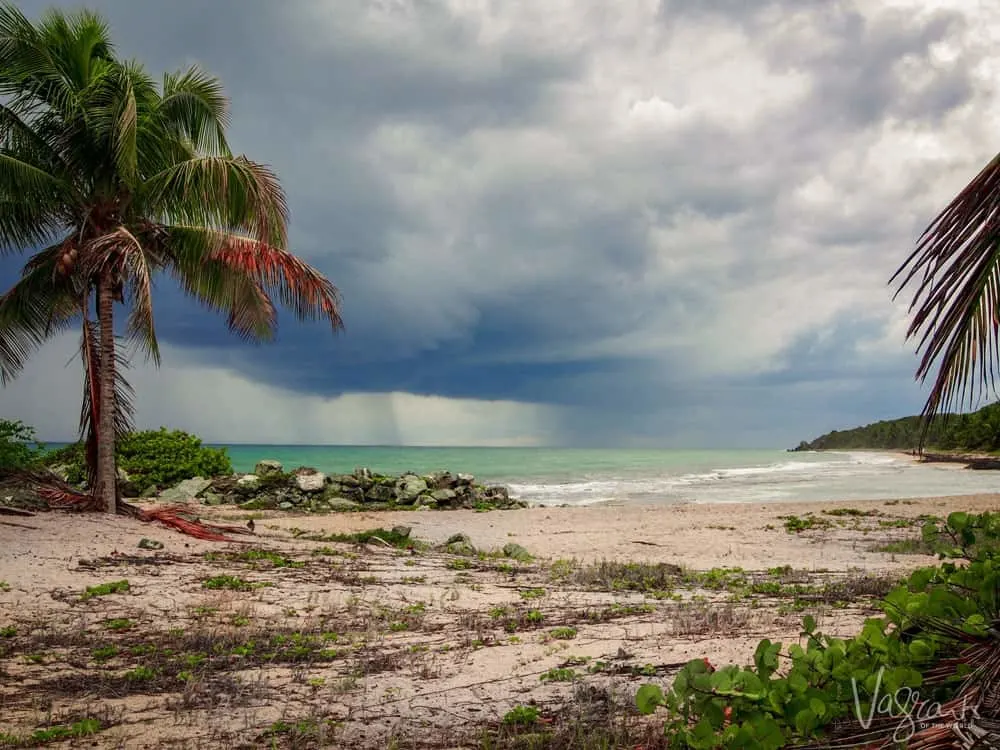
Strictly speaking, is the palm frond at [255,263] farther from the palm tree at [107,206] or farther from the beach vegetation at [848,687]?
the beach vegetation at [848,687]

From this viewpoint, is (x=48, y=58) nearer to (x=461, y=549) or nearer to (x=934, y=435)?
(x=461, y=549)

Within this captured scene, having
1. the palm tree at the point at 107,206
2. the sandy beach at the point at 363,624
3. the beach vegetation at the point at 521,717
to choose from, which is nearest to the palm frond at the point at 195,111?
the palm tree at the point at 107,206

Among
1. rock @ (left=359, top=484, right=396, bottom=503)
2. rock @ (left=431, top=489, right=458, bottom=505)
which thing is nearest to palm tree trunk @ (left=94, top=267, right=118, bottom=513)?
rock @ (left=359, top=484, right=396, bottom=503)

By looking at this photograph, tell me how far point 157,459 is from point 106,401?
13.6 metres

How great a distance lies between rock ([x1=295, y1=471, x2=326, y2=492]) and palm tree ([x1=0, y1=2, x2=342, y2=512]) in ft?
33.7

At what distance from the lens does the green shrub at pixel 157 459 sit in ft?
82.7

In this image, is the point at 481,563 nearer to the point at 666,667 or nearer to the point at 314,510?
the point at 666,667

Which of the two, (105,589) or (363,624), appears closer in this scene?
(363,624)

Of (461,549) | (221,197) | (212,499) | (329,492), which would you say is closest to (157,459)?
(212,499)

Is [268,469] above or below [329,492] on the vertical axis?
above

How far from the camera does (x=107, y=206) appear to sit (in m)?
13.6

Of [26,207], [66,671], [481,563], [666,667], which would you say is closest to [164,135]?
[26,207]

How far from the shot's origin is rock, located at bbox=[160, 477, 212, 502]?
23.5 metres

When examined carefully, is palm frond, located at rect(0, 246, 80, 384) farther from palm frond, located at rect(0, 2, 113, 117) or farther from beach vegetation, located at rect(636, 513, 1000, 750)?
beach vegetation, located at rect(636, 513, 1000, 750)
